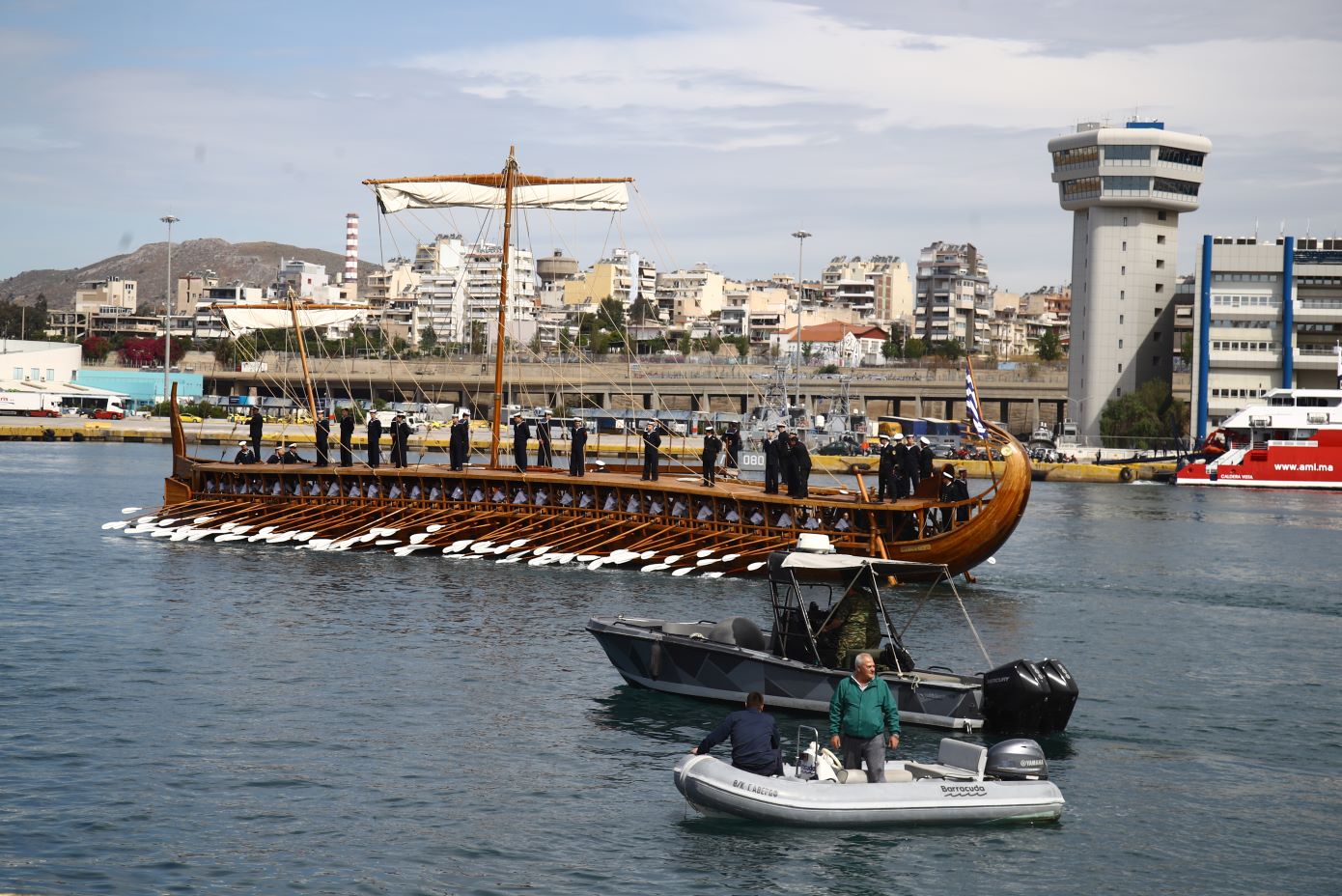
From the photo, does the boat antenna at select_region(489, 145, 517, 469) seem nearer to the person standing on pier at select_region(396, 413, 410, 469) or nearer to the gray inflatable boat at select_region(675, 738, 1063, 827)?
the person standing on pier at select_region(396, 413, 410, 469)

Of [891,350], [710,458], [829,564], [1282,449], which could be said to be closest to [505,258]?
[710,458]

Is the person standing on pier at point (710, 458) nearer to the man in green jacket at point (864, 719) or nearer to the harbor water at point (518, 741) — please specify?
the harbor water at point (518, 741)

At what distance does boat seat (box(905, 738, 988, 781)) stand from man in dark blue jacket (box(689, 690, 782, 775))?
1925mm

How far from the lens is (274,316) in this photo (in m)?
62.8

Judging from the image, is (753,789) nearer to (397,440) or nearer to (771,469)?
(771,469)

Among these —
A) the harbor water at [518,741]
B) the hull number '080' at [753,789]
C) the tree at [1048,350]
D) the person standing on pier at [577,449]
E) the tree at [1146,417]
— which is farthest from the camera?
the tree at [1048,350]

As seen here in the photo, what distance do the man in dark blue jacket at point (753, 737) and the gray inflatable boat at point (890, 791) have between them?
0.20 m

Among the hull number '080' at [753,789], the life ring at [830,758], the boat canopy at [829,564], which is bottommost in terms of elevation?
the hull number '080' at [753,789]

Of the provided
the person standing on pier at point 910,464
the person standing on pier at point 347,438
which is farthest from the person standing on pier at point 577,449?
the person standing on pier at point 910,464

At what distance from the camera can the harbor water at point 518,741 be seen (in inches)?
621

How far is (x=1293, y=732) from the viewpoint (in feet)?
74.4

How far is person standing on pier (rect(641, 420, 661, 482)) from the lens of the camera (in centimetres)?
4044

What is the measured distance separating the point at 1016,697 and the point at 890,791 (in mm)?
4580

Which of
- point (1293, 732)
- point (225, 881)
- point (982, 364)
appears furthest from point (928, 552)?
point (982, 364)
